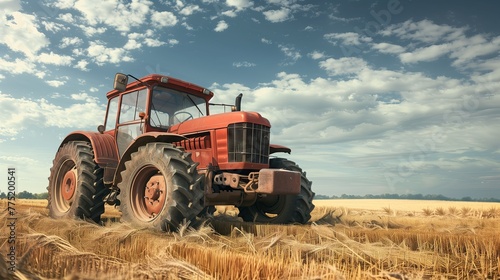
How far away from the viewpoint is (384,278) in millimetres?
2477

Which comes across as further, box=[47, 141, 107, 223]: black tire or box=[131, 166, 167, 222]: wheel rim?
box=[47, 141, 107, 223]: black tire

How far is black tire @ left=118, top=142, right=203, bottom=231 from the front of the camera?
207 inches

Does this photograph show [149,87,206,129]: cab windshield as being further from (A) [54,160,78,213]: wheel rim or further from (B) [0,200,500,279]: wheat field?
(B) [0,200,500,279]: wheat field

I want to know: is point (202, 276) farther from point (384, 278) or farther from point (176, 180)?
point (176, 180)

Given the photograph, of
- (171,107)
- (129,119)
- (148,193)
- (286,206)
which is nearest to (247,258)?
(148,193)

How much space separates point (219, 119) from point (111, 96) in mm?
3412

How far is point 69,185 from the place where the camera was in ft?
27.1

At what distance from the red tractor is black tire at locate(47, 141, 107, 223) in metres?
0.02

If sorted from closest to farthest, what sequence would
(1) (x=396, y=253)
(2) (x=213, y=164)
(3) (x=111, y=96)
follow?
(1) (x=396, y=253) → (2) (x=213, y=164) → (3) (x=111, y=96)

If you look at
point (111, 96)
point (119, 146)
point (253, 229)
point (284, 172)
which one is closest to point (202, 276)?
point (253, 229)

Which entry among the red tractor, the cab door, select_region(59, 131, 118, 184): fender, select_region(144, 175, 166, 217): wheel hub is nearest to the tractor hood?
the red tractor

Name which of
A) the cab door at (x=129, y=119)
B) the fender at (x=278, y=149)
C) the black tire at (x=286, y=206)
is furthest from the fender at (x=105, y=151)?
the fender at (x=278, y=149)

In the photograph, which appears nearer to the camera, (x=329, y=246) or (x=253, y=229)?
(x=329, y=246)

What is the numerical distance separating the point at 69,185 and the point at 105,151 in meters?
1.39
